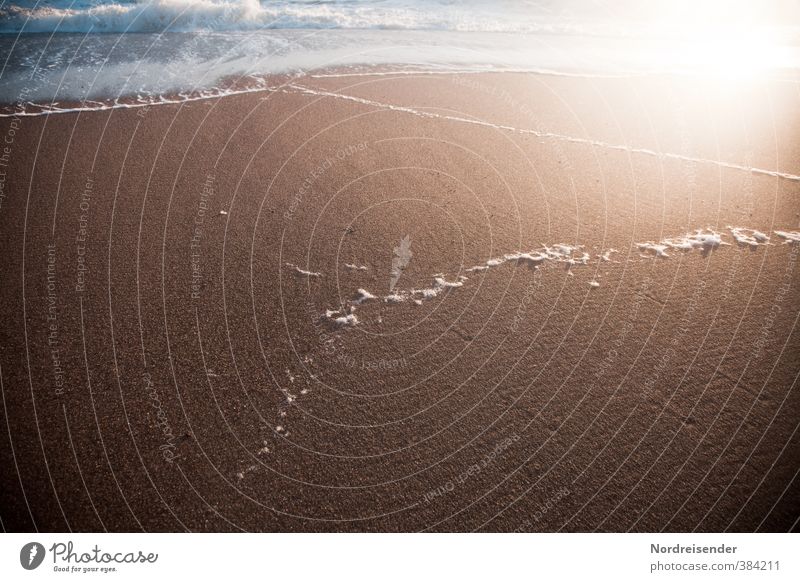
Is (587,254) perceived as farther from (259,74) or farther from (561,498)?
(259,74)

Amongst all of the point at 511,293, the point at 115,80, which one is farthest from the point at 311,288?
the point at 115,80

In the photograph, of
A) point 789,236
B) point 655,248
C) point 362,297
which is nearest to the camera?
point 362,297

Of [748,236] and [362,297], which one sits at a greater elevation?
[362,297]

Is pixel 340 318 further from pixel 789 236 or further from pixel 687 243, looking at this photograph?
pixel 789 236

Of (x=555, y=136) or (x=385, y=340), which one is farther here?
(x=555, y=136)

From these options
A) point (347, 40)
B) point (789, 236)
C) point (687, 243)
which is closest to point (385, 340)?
point (687, 243)

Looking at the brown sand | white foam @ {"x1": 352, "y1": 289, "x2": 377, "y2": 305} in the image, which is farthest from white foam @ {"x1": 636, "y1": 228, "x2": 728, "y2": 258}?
white foam @ {"x1": 352, "y1": 289, "x2": 377, "y2": 305}

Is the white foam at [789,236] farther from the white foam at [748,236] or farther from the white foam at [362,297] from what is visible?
the white foam at [362,297]
